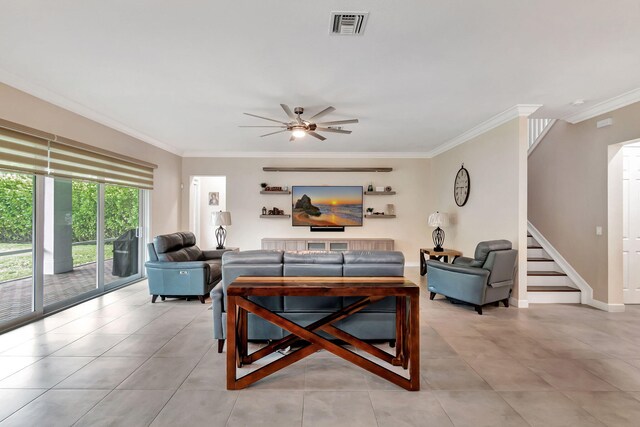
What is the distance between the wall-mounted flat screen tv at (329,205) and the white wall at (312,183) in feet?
0.50

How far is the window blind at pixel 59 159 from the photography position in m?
3.30

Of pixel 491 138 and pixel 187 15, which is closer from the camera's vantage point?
pixel 187 15

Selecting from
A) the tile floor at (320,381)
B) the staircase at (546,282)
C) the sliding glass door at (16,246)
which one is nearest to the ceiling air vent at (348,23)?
the tile floor at (320,381)

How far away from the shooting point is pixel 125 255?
5684mm

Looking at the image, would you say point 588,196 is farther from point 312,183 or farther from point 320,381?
point 312,183

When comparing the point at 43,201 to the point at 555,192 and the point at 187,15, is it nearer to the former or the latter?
the point at 187,15

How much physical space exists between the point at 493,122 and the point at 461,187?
4.71 ft

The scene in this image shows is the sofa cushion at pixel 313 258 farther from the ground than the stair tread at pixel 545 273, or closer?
farther from the ground

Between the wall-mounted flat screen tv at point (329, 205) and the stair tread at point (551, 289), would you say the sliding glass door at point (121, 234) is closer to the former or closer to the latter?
the wall-mounted flat screen tv at point (329, 205)

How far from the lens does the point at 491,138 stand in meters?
4.99

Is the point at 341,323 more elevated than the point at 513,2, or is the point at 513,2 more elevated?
the point at 513,2

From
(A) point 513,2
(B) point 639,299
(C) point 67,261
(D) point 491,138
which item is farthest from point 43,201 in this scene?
(B) point 639,299

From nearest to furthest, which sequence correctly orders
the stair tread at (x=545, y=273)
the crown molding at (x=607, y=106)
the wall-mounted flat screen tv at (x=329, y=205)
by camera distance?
the crown molding at (x=607, y=106)
the stair tread at (x=545, y=273)
the wall-mounted flat screen tv at (x=329, y=205)

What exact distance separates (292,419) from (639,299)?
536 centimetres
